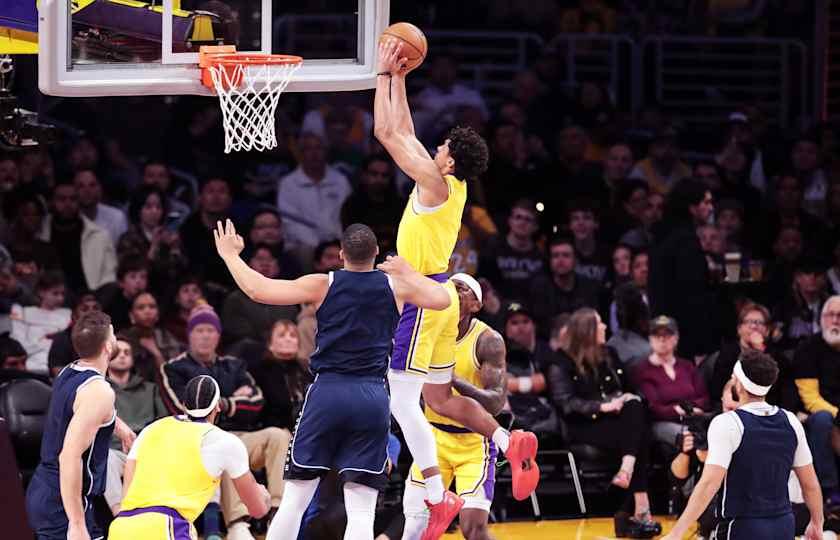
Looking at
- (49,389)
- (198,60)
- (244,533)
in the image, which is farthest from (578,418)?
(198,60)

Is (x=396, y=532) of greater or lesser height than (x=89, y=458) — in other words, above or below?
below

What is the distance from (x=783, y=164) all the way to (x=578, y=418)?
4.90 meters

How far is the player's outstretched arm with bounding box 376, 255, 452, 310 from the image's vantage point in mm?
8414

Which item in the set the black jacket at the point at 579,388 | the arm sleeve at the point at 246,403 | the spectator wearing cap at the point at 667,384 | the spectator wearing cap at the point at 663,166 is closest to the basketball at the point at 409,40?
the arm sleeve at the point at 246,403

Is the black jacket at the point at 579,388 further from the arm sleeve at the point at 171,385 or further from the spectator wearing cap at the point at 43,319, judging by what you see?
the spectator wearing cap at the point at 43,319

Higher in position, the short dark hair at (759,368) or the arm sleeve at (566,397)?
the short dark hair at (759,368)

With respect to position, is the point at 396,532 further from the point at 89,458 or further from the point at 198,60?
the point at 198,60

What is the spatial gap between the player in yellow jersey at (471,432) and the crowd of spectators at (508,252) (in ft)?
6.46

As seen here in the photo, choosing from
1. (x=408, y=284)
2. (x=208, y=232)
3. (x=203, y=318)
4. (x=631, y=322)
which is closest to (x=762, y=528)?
(x=408, y=284)

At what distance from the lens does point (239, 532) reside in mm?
11062

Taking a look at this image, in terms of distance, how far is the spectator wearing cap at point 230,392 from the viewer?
11406 millimetres

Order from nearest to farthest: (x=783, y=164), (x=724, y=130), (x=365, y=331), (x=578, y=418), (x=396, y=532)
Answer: (x=365, y=331)
(x=396, y=532)
(x=578, y=418)
(x=783, y=164)
(x=724, y=130)

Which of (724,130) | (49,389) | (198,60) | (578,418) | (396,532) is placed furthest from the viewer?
(724,130)

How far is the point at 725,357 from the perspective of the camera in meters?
12.5
